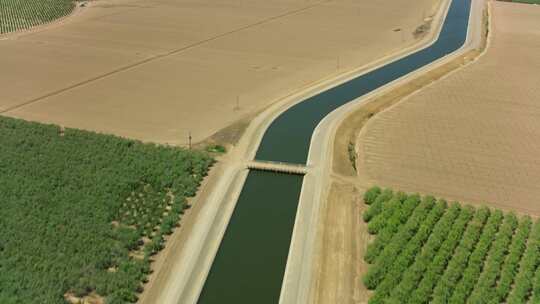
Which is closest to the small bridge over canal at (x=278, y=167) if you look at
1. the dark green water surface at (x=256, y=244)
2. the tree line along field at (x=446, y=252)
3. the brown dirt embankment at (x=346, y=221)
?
the dark green water surface at (x=256, y=244)

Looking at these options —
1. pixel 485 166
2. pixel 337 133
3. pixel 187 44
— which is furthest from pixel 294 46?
pixel 485 166

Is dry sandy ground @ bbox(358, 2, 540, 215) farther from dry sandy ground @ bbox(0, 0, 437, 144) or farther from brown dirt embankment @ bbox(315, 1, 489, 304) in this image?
dry sandy ground @ bbox(0, 0, 437, 144)

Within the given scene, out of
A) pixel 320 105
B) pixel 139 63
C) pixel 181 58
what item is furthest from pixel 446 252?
pixel 139 63

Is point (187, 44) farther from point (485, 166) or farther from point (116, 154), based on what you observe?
point (485, 166)

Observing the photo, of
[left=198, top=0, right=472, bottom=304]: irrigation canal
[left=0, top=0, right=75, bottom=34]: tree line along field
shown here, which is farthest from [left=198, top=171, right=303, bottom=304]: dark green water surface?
[left=0, top=0, right=75, bottom=34]: tree line along field

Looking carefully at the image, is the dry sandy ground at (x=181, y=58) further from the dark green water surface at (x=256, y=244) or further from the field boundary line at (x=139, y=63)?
the dark green water surface at (x=256, y=244)
